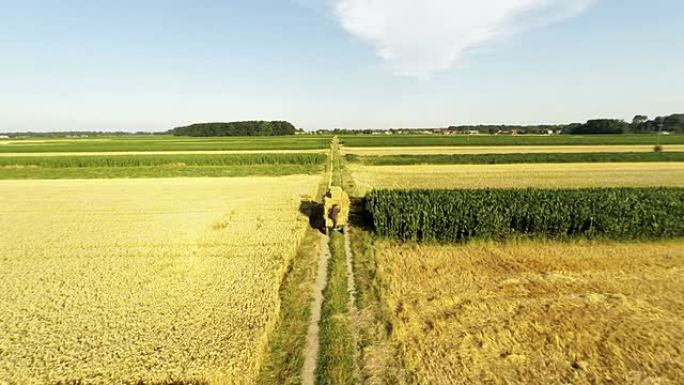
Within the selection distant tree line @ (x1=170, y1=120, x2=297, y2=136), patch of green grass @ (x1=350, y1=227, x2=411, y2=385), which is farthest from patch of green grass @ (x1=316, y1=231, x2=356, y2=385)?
distant tree line @ (x1=170, y1=120, x2=297, y2=136)

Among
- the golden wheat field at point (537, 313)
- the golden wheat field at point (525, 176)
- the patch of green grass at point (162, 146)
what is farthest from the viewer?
the patch of green grass at point (162, 146)

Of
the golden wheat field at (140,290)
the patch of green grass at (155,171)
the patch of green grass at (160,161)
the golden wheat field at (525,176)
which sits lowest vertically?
the golden wheat field at (140,290)

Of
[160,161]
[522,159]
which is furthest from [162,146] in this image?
[522,159]

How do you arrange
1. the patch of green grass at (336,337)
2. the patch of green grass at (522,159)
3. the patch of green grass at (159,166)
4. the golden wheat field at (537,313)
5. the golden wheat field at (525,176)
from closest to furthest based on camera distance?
the patch of green grass at (336,337) < the golden wheat field at (537,313) < the golden wheat field at (525,176) < the patch of green grass at (159,166) < the patch of green grass at (522,159)

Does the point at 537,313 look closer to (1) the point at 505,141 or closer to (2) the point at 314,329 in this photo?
(2) the point at 314,329

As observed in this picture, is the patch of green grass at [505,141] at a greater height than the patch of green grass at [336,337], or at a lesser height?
greater

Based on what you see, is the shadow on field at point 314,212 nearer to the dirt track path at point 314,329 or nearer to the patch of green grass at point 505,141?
the dirt track path at point 314,329

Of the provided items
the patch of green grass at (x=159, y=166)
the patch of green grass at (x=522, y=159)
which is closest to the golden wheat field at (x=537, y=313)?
the patch of green grass at (x=159, y=166)
